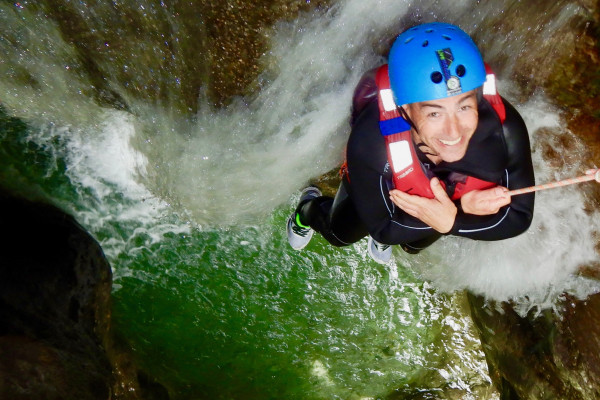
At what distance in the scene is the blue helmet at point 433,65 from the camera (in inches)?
92.9

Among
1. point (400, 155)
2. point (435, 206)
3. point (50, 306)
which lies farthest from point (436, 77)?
point (50, 306)

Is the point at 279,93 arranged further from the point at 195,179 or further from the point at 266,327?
the point at 266,327

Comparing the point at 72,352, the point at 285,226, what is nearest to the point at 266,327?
the point at 285,226

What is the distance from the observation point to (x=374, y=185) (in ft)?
9.37

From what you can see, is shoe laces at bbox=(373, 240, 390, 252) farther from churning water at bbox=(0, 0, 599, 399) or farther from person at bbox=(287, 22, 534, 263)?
person at bbox=(287, 22, 534, 263)

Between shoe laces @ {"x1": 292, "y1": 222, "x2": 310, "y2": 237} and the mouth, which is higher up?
shoe laces @ {"x1": 292, "y1": 222, "x2": 310, "y2": 237}

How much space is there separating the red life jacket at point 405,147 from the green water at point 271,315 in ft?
6.99

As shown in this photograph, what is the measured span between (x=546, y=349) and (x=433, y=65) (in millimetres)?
2740

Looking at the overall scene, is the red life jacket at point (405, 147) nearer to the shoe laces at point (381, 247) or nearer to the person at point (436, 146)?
the person at point (436, 146)

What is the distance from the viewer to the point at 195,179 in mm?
4180

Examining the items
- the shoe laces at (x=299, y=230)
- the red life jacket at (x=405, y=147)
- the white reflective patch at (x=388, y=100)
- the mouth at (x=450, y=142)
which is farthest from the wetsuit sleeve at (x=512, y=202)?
the shoe laces at (x=299, y=230)

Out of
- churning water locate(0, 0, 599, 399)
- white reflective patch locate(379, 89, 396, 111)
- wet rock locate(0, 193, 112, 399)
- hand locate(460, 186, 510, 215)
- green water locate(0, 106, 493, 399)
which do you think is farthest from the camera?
green water locate(0, 106, 493, 399)

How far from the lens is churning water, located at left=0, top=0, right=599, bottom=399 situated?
135 inches

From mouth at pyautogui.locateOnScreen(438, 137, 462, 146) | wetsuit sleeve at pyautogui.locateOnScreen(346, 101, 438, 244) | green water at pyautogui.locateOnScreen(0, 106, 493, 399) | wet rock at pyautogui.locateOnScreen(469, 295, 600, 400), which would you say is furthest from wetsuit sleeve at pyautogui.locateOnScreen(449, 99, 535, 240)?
green water at pyautogui.locateOnScreen(0, 106, 493, 399)
